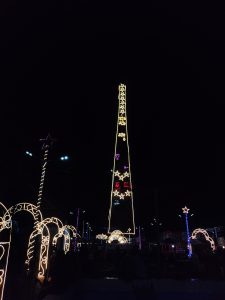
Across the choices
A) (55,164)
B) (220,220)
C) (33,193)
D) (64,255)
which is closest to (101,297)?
(64,255)

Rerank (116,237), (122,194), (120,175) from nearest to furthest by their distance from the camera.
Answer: (116,237)
(122,194)
(120,175)

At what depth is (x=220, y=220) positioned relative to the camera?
45.3m

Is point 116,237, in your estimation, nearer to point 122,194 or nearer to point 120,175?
point 122,194

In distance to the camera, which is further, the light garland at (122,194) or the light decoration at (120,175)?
the light decoration at (120,175)

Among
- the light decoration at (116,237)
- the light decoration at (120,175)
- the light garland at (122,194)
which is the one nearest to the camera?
the light decoration at (116,237)

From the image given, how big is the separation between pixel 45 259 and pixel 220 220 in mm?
35994

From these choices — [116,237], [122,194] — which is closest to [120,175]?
[122,194]

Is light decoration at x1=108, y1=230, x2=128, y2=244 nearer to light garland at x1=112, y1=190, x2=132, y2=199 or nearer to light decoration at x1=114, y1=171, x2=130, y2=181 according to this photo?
light garland at x1=112, y1=190, x2=132, y2=199

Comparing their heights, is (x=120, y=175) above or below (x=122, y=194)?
above

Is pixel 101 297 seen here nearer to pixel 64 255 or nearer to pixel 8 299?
pixel 64 255

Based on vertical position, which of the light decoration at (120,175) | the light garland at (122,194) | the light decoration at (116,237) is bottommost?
the light decoration at (116,237)

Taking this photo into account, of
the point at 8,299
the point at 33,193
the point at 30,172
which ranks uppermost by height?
the point at 30,172

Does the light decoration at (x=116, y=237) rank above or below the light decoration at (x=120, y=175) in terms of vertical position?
below

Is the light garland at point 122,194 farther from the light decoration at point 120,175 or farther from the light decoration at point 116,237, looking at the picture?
the light decoration at point 116,237
